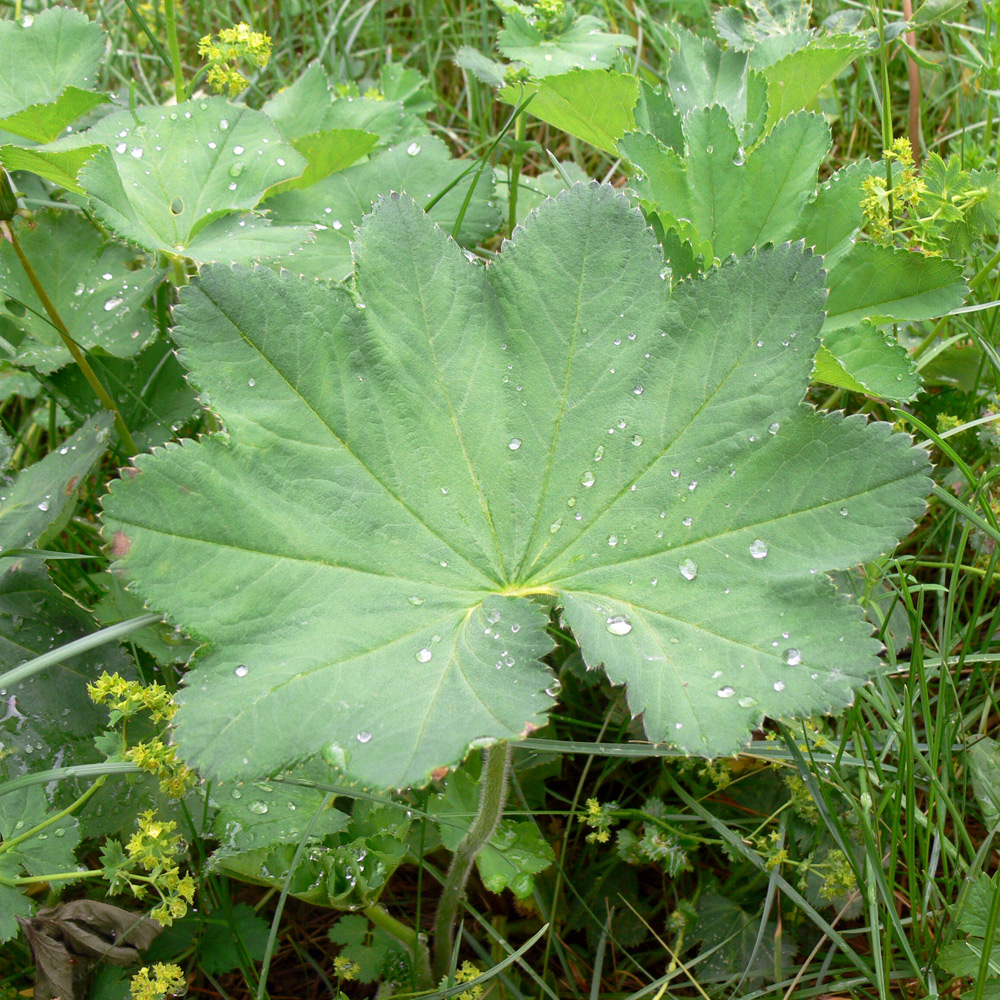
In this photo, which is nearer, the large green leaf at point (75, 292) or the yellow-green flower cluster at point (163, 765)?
the yellow-green flower cluster at point (163, 765)

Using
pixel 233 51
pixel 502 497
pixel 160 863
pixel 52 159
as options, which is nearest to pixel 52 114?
pixel 52 159

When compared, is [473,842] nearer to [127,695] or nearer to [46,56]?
[127,695]

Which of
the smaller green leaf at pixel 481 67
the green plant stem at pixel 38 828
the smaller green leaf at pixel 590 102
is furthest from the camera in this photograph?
the smaller green leaf at pixel 481 67

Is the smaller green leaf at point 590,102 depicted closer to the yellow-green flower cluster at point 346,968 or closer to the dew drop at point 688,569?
the dew drop at point 688,569

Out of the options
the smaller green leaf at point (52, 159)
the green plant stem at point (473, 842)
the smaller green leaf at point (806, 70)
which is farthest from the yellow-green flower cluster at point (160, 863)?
the smaller green leaf at point (806, 70)

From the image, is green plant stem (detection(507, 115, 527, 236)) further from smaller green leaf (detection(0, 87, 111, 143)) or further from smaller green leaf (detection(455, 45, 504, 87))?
smaller green leaf (detection(0, 87, 111, 143))

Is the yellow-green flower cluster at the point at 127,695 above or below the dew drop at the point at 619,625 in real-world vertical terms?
below

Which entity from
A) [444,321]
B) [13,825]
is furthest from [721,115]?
[13,825]
